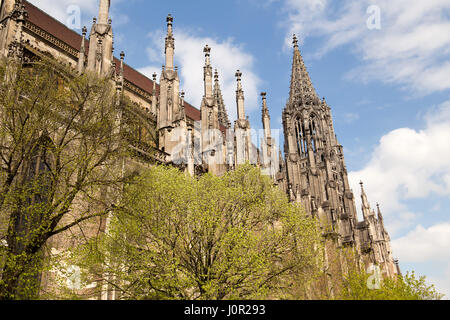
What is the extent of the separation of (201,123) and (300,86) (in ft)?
99.0

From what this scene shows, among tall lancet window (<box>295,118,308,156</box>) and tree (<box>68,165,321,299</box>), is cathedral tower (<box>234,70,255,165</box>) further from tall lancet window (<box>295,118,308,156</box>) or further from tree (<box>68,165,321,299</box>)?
tall lancet window (<box>295,118,308,156</box>)

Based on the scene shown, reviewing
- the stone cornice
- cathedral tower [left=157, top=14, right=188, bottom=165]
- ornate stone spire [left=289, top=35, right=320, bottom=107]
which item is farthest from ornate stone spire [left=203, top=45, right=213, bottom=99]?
ornate stone spire [left=289, top=35, right=320, bottom=107]

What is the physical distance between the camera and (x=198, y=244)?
44.3 feet

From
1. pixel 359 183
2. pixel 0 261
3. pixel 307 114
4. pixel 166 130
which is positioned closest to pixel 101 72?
pixel 166 130

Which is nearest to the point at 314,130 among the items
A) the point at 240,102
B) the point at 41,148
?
the point at 240,102

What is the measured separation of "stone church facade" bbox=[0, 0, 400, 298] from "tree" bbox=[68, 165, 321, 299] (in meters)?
4.18

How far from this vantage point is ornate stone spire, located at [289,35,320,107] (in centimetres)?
4731

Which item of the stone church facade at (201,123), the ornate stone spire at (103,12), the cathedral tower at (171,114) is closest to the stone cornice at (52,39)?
the stone church facade at (201,123)

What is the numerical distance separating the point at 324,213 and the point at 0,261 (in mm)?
29273

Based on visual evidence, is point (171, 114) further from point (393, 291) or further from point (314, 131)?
point (314, 131)

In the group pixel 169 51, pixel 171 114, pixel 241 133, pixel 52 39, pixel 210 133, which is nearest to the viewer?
pixel 171 114

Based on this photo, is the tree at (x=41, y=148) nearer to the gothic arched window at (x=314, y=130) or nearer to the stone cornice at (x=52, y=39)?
the stone cornice at (x=52, y=39)
